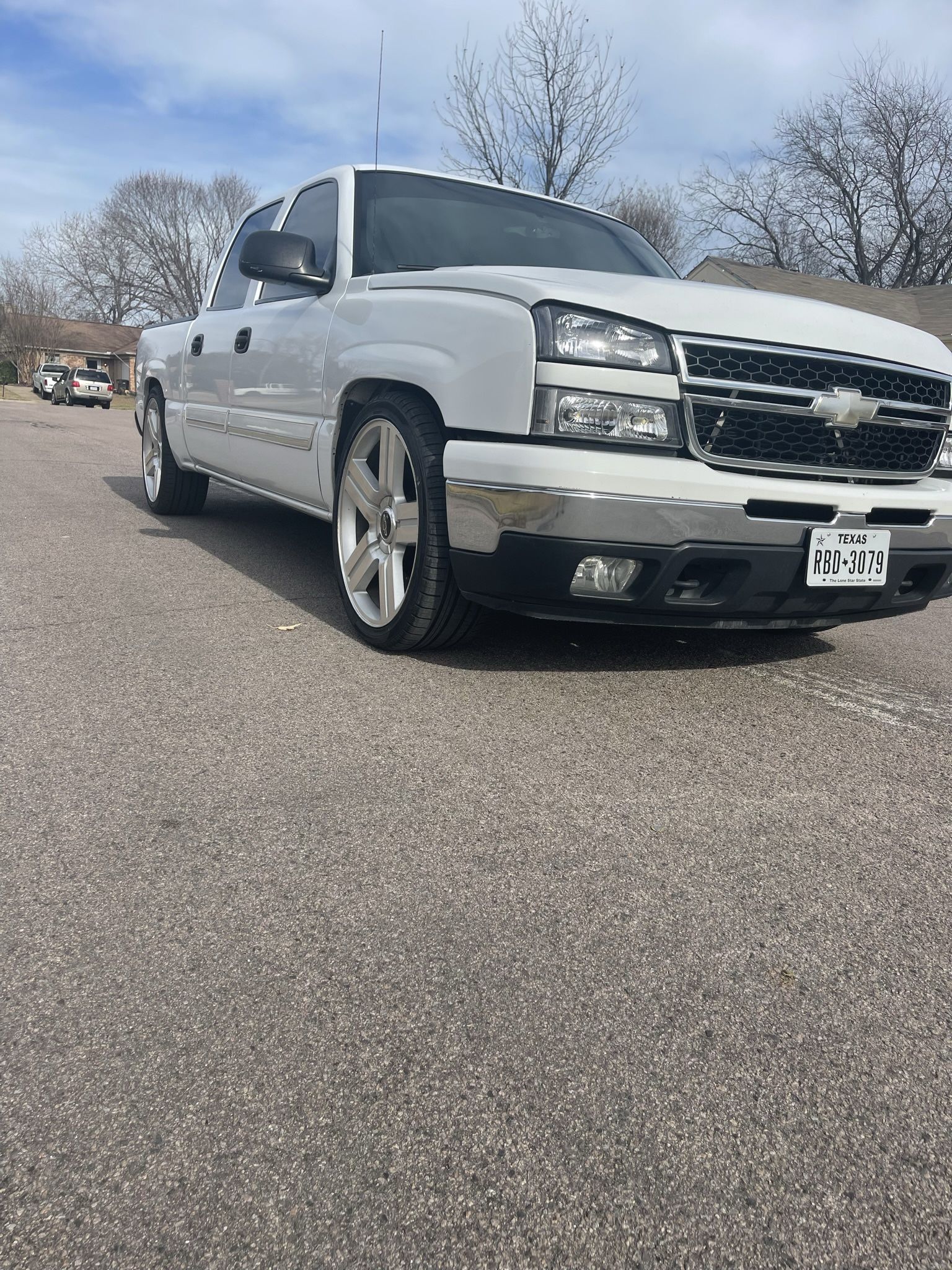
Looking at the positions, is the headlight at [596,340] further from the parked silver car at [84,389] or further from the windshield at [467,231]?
the parked silver car at [84,389]

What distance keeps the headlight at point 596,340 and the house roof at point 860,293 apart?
2550 centimetres

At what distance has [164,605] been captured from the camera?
4328 millimetres

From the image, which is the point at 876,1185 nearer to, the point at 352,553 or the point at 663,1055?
the point at 663,1055

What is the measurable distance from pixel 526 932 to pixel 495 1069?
0.39m

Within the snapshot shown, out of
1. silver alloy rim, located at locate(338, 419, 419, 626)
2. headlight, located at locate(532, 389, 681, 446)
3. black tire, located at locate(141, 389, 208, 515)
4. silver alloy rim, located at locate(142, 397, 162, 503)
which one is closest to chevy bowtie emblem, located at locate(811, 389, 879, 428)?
headlight, located at locate(532, 389, 681, 446)

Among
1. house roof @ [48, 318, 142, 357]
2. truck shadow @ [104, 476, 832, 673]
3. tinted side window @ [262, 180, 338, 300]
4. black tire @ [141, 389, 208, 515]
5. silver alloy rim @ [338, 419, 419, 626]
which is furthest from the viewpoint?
house roof @ [48, 318, 142, 357]

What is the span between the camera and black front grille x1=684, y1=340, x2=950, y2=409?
3.00m

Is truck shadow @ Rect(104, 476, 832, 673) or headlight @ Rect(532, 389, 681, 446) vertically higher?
headlight @ Rect(532, 389, 681, 446)

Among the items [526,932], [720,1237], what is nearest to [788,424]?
[526,932]

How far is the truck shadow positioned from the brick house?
7476 centimetres

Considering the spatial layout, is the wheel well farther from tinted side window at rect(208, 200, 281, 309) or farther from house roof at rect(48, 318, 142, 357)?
house roof at rect(48, 318, 142, 357)

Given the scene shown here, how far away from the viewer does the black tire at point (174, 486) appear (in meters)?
6.60

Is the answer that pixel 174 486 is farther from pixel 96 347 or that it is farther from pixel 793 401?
pixel 96 347

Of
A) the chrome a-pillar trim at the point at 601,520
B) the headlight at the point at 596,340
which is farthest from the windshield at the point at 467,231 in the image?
the chrome a-pillar trim at the point at 601,520
